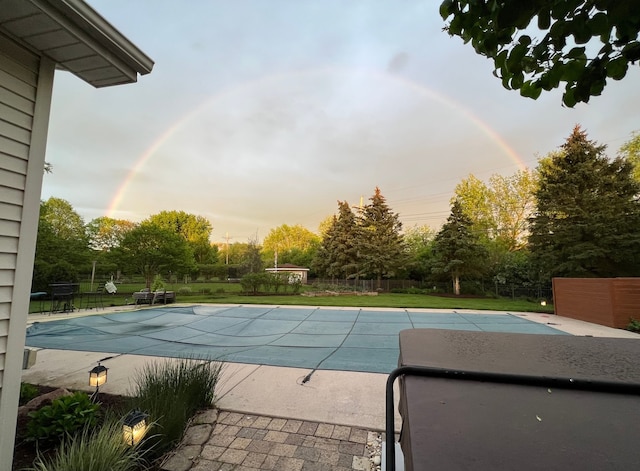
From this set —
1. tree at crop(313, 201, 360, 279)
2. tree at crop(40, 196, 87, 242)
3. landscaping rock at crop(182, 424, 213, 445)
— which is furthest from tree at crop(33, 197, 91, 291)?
tree at crop(313, 201, 360, 279)

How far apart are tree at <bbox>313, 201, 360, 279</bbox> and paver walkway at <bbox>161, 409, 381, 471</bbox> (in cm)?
2254

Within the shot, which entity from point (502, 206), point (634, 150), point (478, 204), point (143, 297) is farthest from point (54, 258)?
point (634, 150)

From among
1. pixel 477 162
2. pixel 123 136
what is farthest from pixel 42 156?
pixel 477 162

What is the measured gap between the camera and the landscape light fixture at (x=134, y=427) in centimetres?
206

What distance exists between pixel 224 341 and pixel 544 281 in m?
18.3

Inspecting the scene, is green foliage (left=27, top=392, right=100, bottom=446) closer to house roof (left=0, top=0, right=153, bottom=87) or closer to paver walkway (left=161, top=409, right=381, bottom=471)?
paver walkway (left=161, top=409, right=381, bottom=471)

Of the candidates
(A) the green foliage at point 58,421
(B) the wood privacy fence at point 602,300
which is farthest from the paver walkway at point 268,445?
(B) the wood privacy fence at point 602,300

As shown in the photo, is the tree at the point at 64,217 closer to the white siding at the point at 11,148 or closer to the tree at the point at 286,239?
the tree at the point at 286,239

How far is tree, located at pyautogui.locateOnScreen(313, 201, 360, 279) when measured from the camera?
25828 mm

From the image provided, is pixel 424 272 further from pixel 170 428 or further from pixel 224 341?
pixel 170 428

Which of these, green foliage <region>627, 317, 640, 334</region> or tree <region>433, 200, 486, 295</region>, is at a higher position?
tree <region>433, 200, 486, 295</region>

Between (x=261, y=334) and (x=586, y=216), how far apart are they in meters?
16.8

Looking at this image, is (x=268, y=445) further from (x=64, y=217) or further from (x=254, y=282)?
(x=64, y=217)

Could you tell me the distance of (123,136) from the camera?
15.1m
